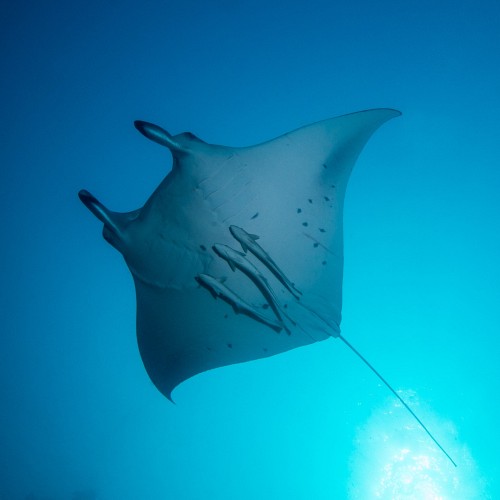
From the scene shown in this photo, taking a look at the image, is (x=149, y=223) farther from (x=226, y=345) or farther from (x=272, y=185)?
(x=226, y=345)

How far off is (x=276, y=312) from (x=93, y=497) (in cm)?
2819

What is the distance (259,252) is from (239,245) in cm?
20

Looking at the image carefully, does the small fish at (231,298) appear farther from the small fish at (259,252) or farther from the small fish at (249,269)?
the small fish at (259,252)

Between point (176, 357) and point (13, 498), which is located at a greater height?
point (176, 357)

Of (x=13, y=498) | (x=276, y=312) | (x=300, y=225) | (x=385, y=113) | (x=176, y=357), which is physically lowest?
(x=13, y=498)

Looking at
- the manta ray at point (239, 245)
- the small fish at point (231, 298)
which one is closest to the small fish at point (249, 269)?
the manta ray at point (239, 245)

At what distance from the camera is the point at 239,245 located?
330 centimetres

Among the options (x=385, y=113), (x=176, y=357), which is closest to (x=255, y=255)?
(x=176, y=357)

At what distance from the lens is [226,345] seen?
371cm

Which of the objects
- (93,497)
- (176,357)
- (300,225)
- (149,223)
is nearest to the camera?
(149,223)

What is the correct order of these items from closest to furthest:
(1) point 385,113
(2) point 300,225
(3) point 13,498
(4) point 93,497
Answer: (1) point 385,113 → (2) point 300,225 → (4) point 93,497 → (3) point 13,498

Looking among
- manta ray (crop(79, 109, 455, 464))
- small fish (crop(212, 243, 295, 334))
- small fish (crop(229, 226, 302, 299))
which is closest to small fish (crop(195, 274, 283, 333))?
manta ray (crop(79, 109, 455, 464))

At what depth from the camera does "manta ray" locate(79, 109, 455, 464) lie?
2912 mm

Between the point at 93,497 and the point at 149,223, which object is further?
the point at 93,497
